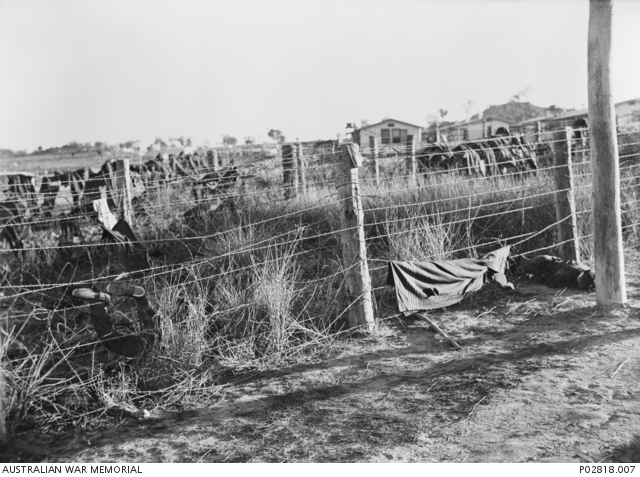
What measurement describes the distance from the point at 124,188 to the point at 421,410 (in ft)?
22.8

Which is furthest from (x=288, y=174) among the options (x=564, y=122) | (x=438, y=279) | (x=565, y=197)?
(x=564, y=122)

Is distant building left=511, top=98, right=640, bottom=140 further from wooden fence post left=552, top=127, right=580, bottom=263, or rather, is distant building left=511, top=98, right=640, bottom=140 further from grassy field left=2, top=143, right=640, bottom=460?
grassy field left=2, top=143, right=640, bottom=460

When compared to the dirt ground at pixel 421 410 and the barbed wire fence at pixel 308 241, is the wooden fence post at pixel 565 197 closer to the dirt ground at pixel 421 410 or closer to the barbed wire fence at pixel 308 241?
the barbed wire fence at pixel 308 241

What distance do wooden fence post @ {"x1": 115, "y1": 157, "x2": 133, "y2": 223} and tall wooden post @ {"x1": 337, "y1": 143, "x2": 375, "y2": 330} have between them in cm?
518

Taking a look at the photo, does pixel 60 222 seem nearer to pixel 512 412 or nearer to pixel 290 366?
pixel 290 366

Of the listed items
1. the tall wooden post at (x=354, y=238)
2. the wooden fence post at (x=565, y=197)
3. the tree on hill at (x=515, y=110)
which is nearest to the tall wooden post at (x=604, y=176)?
the wooden fence post at (x=565, y=197)

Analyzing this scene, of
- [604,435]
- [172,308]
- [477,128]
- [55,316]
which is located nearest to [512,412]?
[604,435]

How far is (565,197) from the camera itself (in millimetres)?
6668

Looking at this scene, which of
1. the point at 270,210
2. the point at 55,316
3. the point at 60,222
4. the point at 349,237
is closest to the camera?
the point at 349,237

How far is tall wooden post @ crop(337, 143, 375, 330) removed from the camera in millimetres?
5043

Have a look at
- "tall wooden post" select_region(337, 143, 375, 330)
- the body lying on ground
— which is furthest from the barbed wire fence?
the body lying on ground
